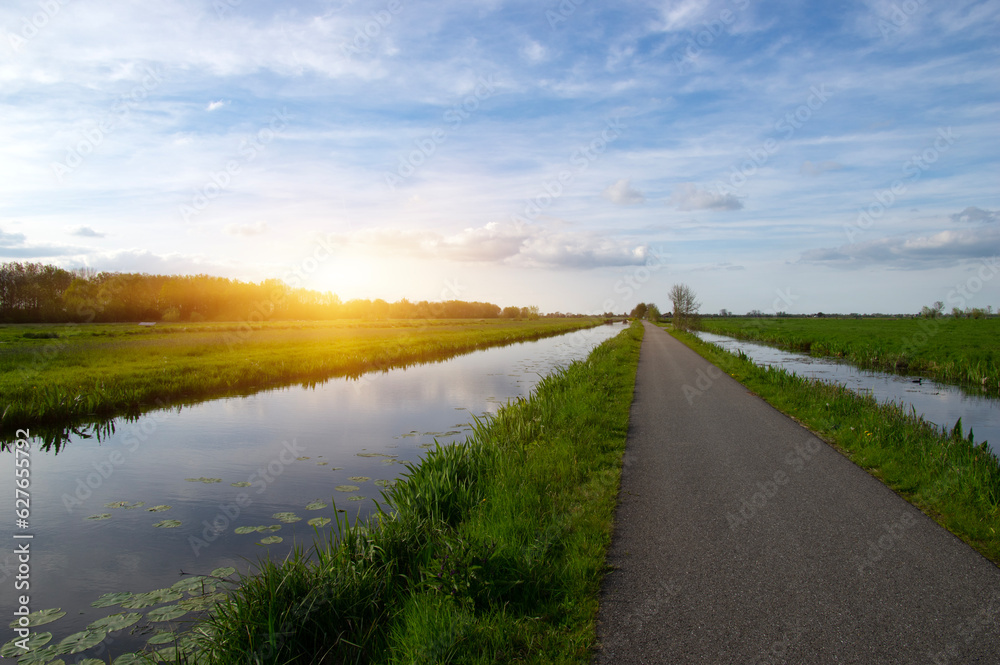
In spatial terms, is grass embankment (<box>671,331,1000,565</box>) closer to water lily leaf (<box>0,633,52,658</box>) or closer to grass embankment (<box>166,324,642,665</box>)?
grass embankment (<box>166,324,642,665</box>)

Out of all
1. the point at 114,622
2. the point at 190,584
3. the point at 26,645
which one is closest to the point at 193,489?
the point at 190,584

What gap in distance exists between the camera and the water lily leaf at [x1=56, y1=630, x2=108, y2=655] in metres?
4.41

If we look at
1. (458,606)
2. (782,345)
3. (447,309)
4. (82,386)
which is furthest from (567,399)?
(447,309)

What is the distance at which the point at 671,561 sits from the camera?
4.75 metres

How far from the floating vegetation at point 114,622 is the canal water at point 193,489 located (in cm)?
6

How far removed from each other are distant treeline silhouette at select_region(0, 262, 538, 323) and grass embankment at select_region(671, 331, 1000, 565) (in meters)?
84.8

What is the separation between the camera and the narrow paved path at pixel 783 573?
3.54 m

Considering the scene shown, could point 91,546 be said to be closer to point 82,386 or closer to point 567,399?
point 567,399

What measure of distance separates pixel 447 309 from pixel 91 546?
543ft

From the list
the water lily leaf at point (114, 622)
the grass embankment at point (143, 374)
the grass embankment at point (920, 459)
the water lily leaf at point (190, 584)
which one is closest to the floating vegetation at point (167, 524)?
Answer: the water lily leaf at point (190, 584)

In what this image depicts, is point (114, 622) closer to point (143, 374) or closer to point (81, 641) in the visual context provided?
point (81, 641)

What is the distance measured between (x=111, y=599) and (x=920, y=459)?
34.3 feet

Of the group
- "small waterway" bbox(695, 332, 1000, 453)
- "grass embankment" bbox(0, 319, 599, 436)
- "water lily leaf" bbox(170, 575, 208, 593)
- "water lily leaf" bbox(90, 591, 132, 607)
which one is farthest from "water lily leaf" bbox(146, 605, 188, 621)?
"small waterway" bbox(695, 332, 1000, 453)

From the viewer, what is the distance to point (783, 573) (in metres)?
4.51
